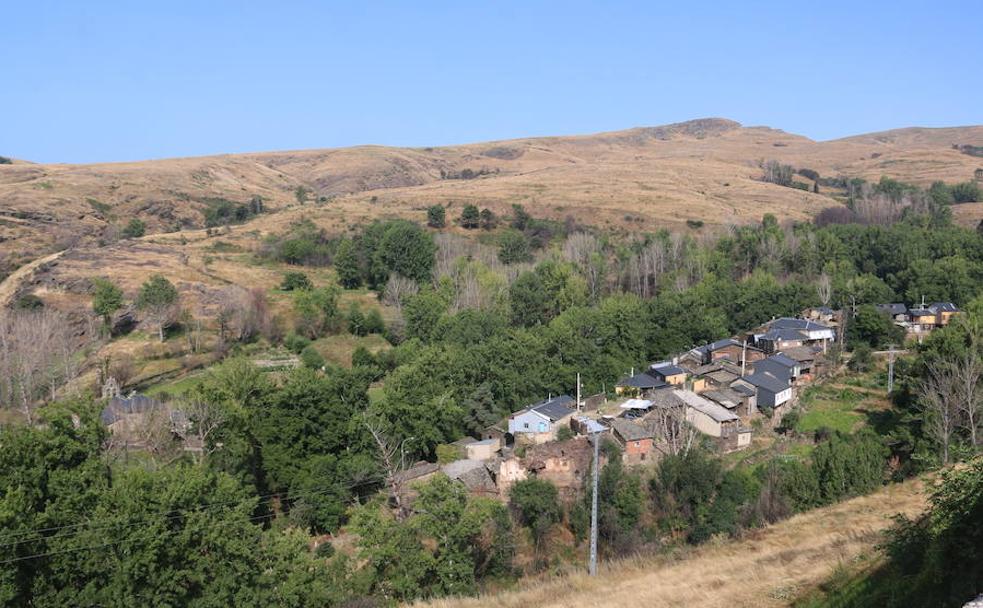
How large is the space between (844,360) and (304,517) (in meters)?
34.8

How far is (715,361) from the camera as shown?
4494cm

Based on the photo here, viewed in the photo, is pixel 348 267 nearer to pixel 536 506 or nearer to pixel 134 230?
pixel 134 230

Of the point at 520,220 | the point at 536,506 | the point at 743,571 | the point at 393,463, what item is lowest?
the point at 393,463

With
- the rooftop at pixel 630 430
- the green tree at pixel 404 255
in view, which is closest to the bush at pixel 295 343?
the green tree at pixel 404 255

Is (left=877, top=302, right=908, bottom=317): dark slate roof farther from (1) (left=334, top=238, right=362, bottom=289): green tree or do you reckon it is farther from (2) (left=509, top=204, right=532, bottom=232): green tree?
(1) (left=334, top=238, right=362, bottom=289): green tree

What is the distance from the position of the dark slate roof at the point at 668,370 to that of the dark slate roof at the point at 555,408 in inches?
270

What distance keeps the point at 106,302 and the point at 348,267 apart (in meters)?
21.2

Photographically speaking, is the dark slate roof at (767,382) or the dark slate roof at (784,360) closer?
the dark slate roof at (767,382)

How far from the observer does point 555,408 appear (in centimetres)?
3566

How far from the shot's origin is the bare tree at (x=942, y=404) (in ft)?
89.9

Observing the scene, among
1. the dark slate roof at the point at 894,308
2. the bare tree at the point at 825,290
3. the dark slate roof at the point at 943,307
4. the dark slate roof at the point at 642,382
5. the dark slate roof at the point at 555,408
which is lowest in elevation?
the dark slate roof at the point at 555,408

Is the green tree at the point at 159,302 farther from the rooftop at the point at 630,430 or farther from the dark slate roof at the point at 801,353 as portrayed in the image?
the dark slate roof at the point at 801,353

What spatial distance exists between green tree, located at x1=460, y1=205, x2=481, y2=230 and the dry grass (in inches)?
2756

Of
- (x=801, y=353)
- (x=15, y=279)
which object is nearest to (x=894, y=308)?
(x=801, y=353)
